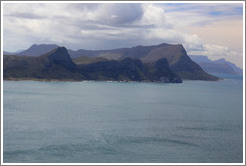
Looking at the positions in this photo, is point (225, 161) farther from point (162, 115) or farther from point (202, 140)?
point (162, 115)

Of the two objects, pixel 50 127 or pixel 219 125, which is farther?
pixel 219 125

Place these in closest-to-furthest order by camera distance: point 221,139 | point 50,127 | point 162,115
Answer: point 221,139 < point 50,127 < point 162,115

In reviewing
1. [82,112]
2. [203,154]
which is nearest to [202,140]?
[203,154]

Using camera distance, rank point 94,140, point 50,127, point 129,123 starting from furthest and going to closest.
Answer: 1. point 129,123
2. point 50,127
3. point 94,140

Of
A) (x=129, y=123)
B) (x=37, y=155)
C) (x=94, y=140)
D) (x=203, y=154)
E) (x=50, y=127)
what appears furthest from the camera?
(x=129, y=123)

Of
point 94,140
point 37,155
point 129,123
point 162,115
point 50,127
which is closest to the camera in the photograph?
point 37,155

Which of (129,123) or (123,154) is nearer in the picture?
(123,154)

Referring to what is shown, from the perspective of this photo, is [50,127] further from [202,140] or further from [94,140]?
[202,140]

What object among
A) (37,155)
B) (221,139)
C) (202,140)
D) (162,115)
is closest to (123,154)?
(37,155)
